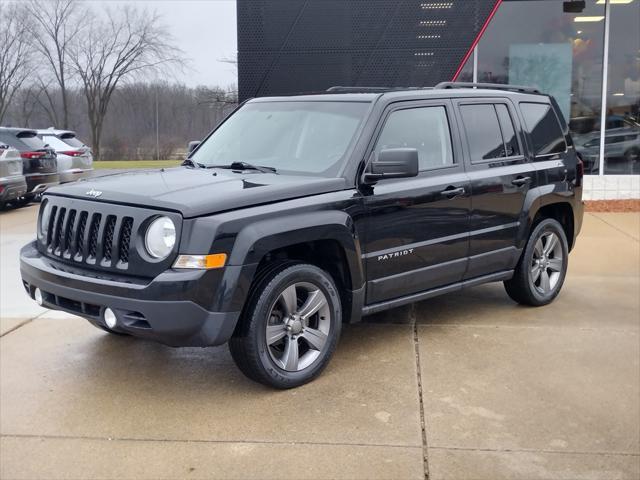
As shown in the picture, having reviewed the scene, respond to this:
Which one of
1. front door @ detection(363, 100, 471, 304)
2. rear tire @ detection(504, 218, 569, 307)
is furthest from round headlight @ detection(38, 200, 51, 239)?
rear tire @ detection(504, 218, 569, 307)

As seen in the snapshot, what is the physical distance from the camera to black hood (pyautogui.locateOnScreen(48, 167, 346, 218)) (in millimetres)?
3984

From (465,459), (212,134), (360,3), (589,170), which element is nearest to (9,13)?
(360,3)

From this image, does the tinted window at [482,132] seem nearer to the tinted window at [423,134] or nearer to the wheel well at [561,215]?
the tinted window at [423,134]

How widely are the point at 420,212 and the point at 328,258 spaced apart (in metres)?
0.83

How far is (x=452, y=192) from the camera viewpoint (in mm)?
5230

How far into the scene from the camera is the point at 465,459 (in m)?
3.55

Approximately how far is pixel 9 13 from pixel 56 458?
4585 cm

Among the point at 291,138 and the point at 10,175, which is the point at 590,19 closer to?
the point at 291,138

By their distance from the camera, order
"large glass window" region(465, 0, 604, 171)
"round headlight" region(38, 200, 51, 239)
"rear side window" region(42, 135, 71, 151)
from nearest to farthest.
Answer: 1. "round headlight" region(38, 200, 51, 239)
2. "large glass window" region(465, 0, 604, 171)
3. "rear side window" region(42, 135, 71, 151)

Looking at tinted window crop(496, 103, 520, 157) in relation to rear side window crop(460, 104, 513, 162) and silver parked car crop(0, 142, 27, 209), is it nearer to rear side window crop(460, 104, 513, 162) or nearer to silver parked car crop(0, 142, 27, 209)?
rear side window crop(460, 104, 513, 162)

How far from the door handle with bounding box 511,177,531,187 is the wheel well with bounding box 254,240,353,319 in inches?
76.5

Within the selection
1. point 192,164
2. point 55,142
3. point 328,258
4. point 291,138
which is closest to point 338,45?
point 55,142

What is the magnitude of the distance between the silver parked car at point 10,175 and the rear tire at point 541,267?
992 centimetres

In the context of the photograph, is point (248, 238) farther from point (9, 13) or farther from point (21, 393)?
point (9, 13)
